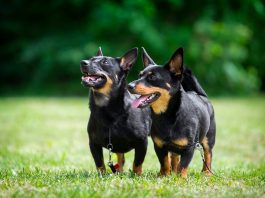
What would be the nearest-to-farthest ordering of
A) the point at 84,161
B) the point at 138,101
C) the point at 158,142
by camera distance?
1. the point at 138,101
2. the point at 158,142
3. the point at 84,161

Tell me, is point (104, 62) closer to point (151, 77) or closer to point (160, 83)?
→ point (151, 77)

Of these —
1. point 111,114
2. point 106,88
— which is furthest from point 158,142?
point 106,88

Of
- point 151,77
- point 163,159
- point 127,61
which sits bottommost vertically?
point 163,159

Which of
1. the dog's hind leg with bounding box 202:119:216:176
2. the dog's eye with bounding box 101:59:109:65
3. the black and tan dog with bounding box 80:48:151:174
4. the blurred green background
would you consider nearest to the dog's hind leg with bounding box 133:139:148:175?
the black and tan dog with bounding box 80:48:151:174

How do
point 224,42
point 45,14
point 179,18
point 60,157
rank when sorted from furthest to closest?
point 45,14, point 179,18, point 224,42, point 60,157

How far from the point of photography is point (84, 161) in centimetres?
896

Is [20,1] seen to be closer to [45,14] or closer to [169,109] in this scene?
[45,14]

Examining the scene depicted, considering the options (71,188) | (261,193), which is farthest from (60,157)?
(261,193)

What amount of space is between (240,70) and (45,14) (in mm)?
11027

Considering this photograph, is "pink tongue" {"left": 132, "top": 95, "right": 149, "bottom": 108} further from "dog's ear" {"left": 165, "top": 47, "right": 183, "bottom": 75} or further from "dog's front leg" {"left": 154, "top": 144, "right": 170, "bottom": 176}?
"dog's front leg" {"left": 154, "top": 144, "right": 170, "bottom": 176}

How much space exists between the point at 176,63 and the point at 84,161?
308cm

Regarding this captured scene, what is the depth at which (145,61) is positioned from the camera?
720 cm

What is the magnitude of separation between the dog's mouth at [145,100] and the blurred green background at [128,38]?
62.1ft

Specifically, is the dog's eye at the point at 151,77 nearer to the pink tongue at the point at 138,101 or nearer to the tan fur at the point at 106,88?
the pink tongue at the point at 138,101
